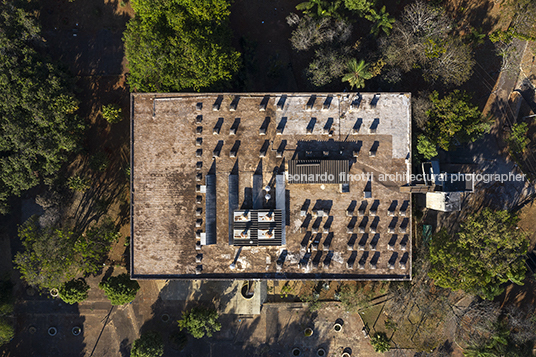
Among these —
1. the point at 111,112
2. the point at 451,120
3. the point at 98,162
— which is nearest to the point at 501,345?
the point at 451,120

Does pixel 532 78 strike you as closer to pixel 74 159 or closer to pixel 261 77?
pixel 261 77

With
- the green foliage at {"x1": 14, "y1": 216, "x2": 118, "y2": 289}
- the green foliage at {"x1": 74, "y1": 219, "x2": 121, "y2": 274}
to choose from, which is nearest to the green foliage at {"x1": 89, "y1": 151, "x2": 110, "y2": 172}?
the green foliage at {"x1": 74, "y1": 219, "x2": 121, "y2": 274}

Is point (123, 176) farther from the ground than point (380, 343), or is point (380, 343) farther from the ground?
point (123, 176)

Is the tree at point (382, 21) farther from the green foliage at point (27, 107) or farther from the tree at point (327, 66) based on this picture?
the green foliage at point (27, 107)

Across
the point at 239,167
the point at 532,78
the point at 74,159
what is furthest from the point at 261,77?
the point at 532,78

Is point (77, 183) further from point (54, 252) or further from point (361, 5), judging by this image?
point (361, 5)

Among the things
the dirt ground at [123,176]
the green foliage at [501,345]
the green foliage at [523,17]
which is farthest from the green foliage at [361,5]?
the green foliage at [501,345]

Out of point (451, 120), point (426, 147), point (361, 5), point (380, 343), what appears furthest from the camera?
point (380, 343)
